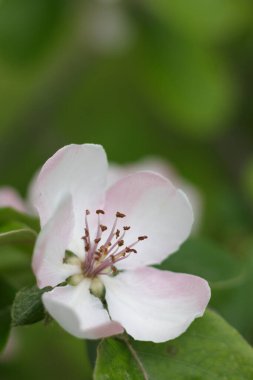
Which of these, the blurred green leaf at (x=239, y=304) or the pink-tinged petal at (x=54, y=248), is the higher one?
the pink-tinged petal at (x=54, y=248)

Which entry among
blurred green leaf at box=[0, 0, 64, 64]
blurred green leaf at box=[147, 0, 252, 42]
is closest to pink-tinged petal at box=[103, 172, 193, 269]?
blurred green leaf at box=[147, 0, 252, 42]

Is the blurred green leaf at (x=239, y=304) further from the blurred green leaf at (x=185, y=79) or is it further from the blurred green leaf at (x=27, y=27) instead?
the blurred green leaf at (x=27, y=27)

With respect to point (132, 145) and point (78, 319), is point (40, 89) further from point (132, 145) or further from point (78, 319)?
point (78, 319)

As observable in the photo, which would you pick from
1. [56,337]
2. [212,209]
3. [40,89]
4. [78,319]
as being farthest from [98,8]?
[78,319]

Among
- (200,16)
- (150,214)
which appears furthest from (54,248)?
(200,16)

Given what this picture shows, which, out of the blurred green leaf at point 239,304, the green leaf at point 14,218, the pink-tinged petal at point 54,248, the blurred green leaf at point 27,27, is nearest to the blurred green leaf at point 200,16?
the blurred green leaf at point 27,27
